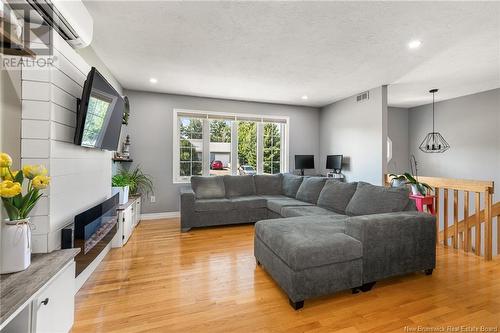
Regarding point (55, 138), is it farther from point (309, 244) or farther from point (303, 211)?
point (303, 211)

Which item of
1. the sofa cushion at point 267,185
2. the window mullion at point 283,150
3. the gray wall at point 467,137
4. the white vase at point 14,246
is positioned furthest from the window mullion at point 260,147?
the white vase at point 14,246

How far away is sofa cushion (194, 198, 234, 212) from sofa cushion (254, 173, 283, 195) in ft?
2.90

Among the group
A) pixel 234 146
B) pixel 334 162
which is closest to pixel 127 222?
pixel 234 146

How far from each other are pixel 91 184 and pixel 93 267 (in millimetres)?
844

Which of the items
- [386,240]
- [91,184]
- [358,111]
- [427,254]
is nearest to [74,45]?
[91,184]

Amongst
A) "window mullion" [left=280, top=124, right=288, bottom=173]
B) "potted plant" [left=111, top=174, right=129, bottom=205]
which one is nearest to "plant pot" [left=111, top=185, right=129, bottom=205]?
"potted plant" [left=111, top=174, right=129, bottom=205]

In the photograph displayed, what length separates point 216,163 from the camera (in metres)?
5.16

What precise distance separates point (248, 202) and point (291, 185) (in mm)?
963

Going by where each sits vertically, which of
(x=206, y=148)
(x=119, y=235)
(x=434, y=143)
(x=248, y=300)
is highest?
(x=434, y=143)

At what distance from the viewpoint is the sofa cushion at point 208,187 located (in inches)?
167

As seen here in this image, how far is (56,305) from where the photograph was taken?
53.8 inches

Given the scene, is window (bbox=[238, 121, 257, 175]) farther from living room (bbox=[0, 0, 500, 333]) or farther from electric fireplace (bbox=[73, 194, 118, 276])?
electric fireplace (bbox=[73, 194, 118, 276])

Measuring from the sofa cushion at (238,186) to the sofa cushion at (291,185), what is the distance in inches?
25.3

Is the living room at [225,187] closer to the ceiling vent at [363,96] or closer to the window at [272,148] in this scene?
the ceiling vent at [363,96]
